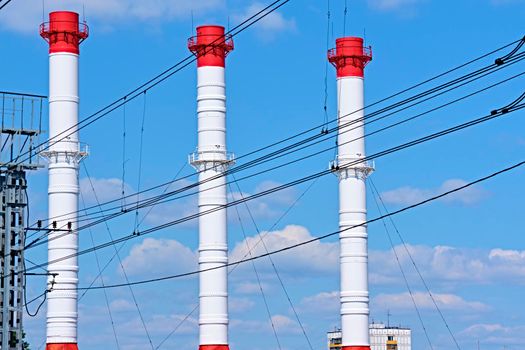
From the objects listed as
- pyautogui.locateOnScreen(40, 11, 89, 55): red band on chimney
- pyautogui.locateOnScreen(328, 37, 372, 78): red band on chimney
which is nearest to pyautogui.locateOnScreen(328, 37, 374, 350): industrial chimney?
pyautogui.locateOnScreen(328, 37, 372, 78): red band on chimney

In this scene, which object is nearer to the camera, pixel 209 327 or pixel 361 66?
pixel 209 327

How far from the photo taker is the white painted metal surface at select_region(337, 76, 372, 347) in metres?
72.3

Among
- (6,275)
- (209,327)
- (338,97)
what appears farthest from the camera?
(338,97)

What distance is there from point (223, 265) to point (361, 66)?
1396 cm

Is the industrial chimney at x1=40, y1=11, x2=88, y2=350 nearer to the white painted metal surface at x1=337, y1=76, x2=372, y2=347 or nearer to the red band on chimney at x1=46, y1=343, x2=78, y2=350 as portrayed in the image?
the red band on chimney at x1=46, y1=343, x2=78, y2=350

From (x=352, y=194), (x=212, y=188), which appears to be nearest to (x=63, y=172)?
(x=212, y=188)

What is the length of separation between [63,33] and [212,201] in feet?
39.6

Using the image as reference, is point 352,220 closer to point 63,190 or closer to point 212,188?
point 212,188

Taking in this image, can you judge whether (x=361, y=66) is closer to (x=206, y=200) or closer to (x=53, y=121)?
(x=206, y=200)

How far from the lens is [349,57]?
7381cm

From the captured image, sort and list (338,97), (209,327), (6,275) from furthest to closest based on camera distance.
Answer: (338,97) < (209,327) < (6,275)

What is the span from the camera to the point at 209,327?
69250mm

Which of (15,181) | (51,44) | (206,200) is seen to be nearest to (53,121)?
(51,44)

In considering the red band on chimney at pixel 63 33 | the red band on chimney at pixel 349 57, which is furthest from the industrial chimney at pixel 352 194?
the red band on chimney at pixel 63 33
